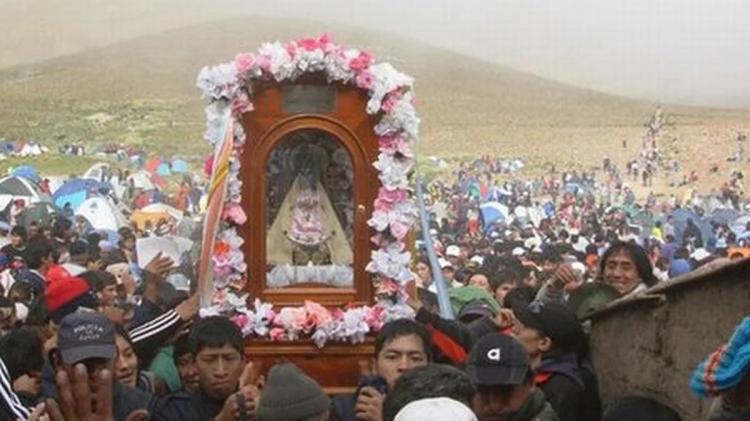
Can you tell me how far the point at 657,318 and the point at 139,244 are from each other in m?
6.69

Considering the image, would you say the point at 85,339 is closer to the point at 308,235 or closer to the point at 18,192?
the point at 308,235

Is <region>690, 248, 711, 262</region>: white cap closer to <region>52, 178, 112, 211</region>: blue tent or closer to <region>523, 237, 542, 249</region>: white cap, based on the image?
<region>523, 237, 542, 249</region>: white cap

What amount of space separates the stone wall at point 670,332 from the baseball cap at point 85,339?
174cm

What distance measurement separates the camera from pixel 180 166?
108 ft

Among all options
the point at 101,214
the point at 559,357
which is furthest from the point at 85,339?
the point at 101,214

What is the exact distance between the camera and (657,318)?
5.09m

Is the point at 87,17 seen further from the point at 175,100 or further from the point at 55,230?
the point at 55,230

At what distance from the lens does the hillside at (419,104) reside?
4169 cm

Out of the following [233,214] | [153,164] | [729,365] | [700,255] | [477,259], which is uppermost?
[153,164]

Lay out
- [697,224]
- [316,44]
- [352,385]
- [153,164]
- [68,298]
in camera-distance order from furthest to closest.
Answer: [153,164], [697,224], [316,44], [352,385], [68,298]

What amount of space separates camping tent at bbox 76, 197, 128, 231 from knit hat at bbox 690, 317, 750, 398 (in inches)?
602

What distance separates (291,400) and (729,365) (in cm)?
126

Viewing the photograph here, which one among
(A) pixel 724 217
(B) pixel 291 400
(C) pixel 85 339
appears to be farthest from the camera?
(A) pixel 724 217

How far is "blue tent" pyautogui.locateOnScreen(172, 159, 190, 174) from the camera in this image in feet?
107
